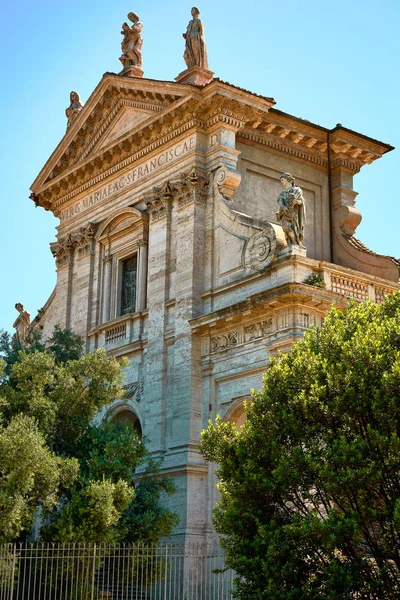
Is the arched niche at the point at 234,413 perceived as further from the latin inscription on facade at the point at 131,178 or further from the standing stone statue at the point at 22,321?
the standing stone statue at the point at 22,321

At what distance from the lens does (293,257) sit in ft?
65.4

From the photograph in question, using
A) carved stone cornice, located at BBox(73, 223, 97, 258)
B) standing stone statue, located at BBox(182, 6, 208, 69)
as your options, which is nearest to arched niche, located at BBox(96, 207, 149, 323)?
carved stone cornice, located at BBox(73, 223, 97, 258)

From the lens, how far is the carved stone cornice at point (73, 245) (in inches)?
1084

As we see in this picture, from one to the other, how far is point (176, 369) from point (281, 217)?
461 cm

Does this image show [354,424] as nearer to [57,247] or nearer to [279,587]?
[279,587]

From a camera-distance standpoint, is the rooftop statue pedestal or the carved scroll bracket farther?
the rooftop statue pedestal

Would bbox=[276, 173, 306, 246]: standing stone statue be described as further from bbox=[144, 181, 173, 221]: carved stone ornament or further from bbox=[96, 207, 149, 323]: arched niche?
bbox=[96, 207, 149, 323]: arched niche

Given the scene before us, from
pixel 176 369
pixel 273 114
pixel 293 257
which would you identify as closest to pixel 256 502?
pixel 293 257

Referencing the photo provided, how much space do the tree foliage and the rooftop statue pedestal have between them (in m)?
9.04

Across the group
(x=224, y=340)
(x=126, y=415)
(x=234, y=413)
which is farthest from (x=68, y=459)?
(x=126, y=415)

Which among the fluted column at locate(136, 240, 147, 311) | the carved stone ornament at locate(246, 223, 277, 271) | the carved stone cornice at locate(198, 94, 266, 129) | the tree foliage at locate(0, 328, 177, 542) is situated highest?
the carved stone cornice at locate(198, 94, 266, 129)

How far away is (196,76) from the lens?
2453 centimetres

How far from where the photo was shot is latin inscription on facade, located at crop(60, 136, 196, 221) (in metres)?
24.2

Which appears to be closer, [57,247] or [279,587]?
[279,587]
